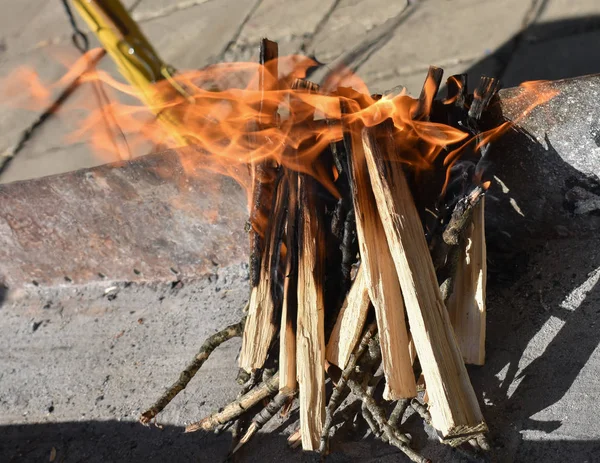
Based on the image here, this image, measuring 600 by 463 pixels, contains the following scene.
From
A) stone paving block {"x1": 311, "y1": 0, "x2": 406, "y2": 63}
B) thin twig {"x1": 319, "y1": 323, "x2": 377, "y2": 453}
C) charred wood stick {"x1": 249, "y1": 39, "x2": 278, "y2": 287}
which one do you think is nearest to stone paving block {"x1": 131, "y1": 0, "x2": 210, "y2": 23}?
stone paving block {"x1": 311, "y1": 0, "x2": 406, "y2": 63}

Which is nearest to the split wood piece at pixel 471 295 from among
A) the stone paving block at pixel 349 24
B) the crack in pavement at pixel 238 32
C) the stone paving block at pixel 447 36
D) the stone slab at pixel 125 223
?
the stone slab at pixel 125 223

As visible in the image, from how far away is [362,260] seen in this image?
1964mm

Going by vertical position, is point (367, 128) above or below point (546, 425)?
above

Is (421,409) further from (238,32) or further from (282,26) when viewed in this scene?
(238,32)

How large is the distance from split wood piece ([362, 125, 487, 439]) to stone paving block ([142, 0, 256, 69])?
2.57 metres

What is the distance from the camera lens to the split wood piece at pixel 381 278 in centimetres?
183

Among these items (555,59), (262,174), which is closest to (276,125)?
(262,174)

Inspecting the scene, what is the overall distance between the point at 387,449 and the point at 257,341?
0.54 metres

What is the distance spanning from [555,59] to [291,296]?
205 centimetres

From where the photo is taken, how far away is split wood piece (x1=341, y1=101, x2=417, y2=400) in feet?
5.99

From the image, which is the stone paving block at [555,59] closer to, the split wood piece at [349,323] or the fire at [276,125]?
the fire at [276,125]

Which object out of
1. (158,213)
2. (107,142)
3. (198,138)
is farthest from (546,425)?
(107,142)

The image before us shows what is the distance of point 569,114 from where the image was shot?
2025 millimetres

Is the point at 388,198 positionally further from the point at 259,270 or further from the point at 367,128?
the point at 259,270
